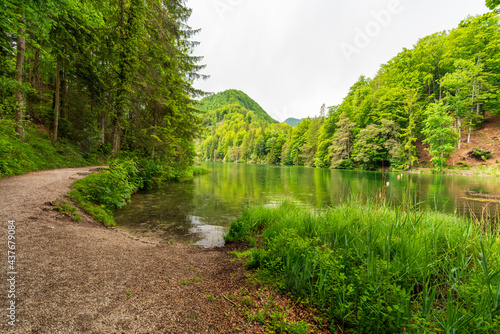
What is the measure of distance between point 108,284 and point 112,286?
84 mm

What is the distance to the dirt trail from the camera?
193cm

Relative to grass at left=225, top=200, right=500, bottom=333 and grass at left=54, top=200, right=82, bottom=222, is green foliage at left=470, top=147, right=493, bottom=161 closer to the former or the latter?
→ grass at left=225, top=200, right=500, bottom=333

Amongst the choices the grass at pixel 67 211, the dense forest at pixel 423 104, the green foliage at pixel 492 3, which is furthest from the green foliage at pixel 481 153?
the grass at pixel 67 211

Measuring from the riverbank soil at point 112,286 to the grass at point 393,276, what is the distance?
0.46 metres

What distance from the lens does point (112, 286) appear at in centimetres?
257

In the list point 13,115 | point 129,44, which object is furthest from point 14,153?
point 129,44

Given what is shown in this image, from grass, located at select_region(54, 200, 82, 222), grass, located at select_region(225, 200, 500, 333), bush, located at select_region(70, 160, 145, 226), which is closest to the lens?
grass, located at select_region(225, 200, 500, 333)

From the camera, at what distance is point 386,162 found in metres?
41.5

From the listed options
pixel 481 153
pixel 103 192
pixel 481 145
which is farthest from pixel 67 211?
pixel 481 145

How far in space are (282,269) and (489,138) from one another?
4845 cm

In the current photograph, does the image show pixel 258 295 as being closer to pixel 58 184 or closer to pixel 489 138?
pixel 58 184

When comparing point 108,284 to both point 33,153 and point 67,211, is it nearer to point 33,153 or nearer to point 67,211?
point 67,211

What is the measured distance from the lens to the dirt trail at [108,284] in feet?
6.34

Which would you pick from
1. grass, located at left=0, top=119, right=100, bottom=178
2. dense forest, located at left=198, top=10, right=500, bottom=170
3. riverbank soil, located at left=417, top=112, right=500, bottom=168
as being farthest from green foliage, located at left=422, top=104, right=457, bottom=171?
grass, located at left=0, top=119, right=100, bottom=178
